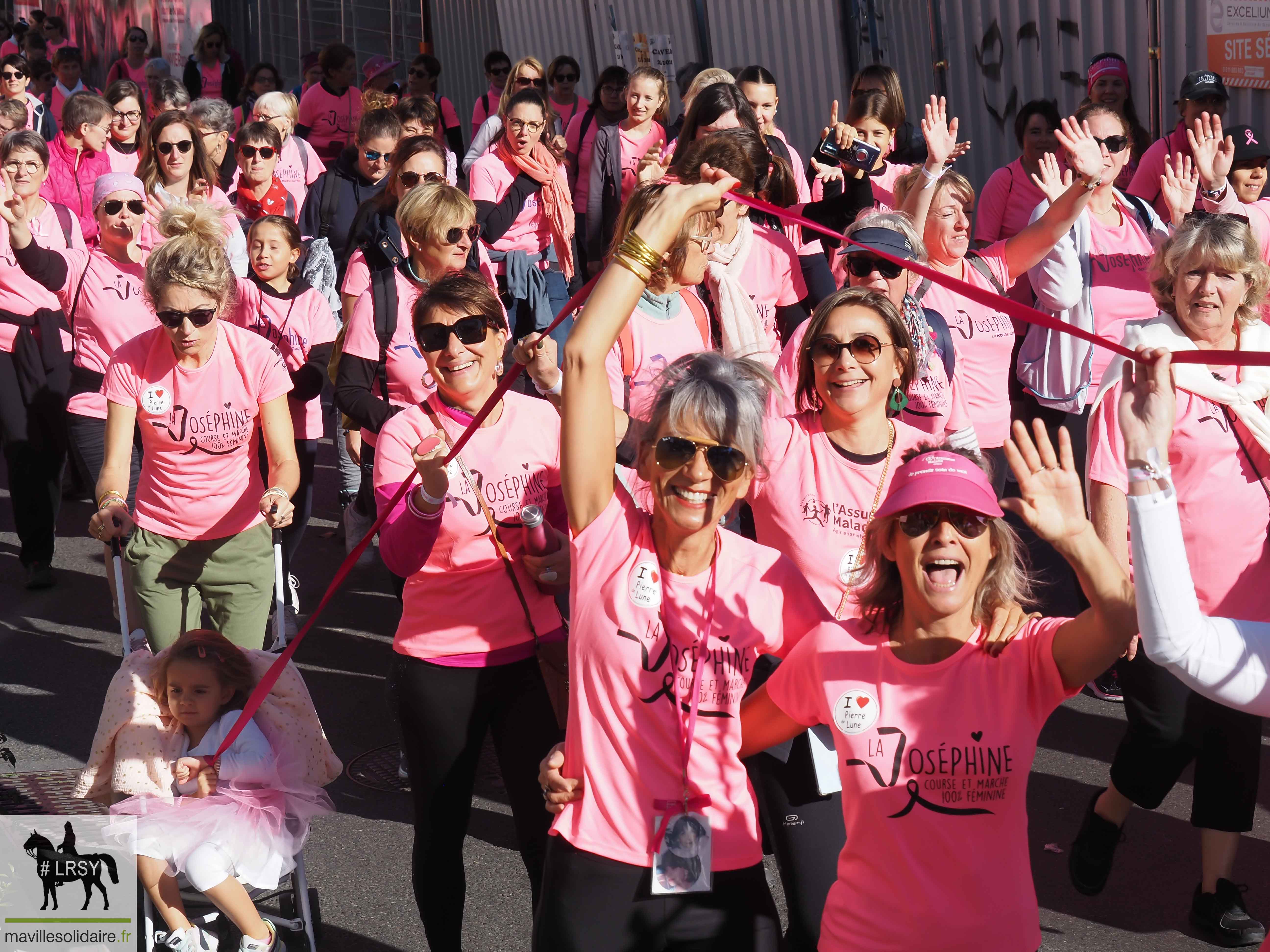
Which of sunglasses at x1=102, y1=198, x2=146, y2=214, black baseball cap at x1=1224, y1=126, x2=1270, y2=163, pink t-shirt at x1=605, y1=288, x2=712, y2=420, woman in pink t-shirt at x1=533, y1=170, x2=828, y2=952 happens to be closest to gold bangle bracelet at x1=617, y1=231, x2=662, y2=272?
woman in pink t-shirt at x1=533, y1=170, x2=828, y2=952

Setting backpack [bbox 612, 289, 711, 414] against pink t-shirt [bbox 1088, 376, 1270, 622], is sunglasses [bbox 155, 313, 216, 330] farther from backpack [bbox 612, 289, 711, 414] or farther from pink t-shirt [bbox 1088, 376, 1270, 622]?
pink t-shirt [bbox 1088, 376, 1270, 622]

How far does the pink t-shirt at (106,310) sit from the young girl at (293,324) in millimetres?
479

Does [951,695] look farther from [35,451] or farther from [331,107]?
[331,107]

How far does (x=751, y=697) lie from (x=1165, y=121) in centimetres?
794

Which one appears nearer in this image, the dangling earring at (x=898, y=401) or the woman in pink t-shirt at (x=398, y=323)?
the dangling earring at (x=898, y=401)

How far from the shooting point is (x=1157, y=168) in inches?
308

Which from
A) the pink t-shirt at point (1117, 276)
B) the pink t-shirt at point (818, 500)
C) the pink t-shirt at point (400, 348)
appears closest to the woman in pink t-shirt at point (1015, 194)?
the pink t-shirt at point (1117, 276)

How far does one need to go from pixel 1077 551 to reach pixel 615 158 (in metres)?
6.84

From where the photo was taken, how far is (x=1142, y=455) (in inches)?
94.0

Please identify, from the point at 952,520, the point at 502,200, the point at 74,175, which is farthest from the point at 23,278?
the point at 952,520

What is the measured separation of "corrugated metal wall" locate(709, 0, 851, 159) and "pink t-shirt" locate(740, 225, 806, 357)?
714 cm

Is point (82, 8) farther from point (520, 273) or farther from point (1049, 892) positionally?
point (1049, 892)

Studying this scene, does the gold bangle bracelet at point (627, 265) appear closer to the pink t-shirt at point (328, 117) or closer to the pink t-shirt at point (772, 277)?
the pink t-shirt at point (772, 277)

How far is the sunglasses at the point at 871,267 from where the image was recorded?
15.1ft
